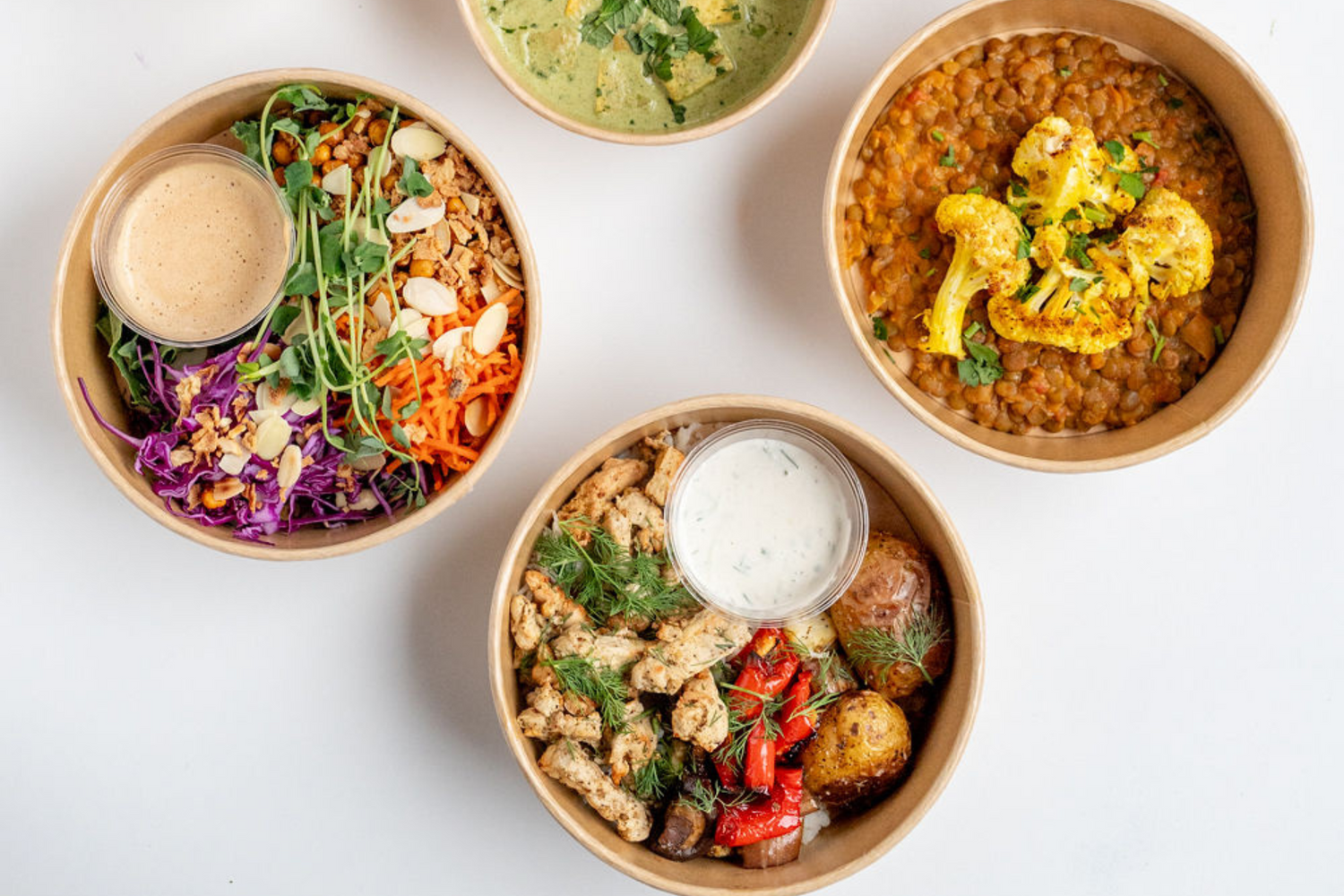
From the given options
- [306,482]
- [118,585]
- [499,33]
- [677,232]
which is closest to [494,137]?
[499,33]

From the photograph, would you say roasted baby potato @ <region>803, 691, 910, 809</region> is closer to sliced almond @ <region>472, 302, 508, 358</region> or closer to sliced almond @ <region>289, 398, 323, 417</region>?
sliced almond @ <region>472, 302, 508, 358</region>

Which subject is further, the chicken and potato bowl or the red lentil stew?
the red lentil stew

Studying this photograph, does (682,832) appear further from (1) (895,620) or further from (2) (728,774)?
(1) (895,620)

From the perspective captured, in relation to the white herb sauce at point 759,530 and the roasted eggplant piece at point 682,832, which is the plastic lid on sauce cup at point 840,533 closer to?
the white herb sauce at point 759,530

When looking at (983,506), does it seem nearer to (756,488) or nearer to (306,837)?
(756,488)

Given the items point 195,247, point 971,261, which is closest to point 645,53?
point 971,261

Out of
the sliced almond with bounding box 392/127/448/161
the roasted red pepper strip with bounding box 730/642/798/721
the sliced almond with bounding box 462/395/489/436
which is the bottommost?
the roasted red pepper strip with bounding box 730/642/798/721

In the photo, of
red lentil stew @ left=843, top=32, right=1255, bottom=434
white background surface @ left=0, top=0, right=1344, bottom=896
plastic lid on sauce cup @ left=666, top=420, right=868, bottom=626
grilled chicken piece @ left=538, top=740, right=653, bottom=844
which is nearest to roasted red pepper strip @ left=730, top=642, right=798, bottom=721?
plastic lid on sauce cup @ left=666, top=420, right=868, bottom=626
